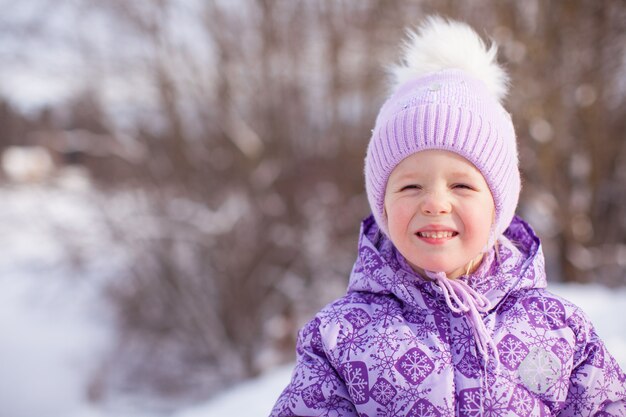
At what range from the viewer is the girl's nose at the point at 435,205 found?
1449mm

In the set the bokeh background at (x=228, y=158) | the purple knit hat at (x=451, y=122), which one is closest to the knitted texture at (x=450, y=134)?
the purple knit hat at (x=451, y=122)

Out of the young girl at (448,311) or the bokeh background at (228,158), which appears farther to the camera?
the bokeh background at (228,158)

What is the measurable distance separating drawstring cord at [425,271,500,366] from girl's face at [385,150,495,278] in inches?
1.5

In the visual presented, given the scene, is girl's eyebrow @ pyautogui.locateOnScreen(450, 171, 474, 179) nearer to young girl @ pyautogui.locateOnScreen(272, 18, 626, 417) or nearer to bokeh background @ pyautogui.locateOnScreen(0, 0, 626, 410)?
young girl @ pyautogui.locateOnScreen(272, 18, 626, 417)

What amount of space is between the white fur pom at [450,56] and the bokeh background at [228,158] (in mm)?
6344

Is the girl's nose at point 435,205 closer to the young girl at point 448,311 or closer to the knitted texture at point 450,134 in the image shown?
the young girl at point 448,311

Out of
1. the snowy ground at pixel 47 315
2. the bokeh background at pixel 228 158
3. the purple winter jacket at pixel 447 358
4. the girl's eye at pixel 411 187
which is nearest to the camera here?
the purple winter jacket at pixel 447 358

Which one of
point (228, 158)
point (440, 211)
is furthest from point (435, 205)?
point (228, 158)

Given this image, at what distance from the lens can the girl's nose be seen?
4.75 ft

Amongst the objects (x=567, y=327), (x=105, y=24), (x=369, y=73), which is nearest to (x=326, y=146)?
(x=369, y=73)

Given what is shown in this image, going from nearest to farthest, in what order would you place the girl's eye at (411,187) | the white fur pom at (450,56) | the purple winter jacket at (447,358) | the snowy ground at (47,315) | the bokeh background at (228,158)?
1. the purple winter jacket at (447,358)
2. the girl's eye at (411,187)
3. the white fur pom at (450,56)
4. the bokeh background at (228,158)
5. the snowy ground at (47,315)

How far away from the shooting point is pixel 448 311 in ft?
4.97

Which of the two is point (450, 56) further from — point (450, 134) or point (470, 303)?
point (470, 303)

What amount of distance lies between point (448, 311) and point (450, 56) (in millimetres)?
769
